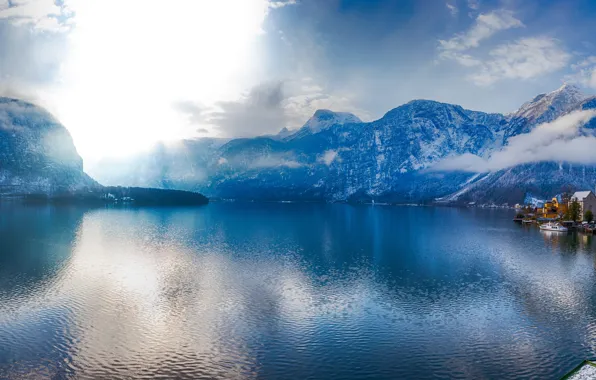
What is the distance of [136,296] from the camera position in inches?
2753

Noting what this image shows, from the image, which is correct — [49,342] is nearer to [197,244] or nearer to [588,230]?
[197,244]

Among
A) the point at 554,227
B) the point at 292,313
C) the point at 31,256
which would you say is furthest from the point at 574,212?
the point at 31,256

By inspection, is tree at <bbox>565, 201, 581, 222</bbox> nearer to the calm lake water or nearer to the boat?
the calm lake water

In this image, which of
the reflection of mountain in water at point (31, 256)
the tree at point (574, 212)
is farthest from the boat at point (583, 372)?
the tree at point (574, 212)

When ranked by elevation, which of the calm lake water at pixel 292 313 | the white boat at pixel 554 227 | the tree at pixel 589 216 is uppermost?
the tree at pixel 589 216

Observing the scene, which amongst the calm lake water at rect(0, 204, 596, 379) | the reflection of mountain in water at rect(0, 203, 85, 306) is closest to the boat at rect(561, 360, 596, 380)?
the calm lake water at rect(0, 204, 596, 379)

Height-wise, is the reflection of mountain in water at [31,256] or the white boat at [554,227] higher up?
the white boat at [554,227]

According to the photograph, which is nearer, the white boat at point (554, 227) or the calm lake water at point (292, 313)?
the calm lake water at point (292, 313)

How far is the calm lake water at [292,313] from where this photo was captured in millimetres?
43812

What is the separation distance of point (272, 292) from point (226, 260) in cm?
3320

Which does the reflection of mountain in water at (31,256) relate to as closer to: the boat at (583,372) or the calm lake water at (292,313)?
the calm lake water at (292,313)

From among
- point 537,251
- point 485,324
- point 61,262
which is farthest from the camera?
point 537,251

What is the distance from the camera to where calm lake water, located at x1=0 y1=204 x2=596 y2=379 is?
43812 mm

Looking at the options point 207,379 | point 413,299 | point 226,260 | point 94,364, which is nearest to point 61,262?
point 226,260
